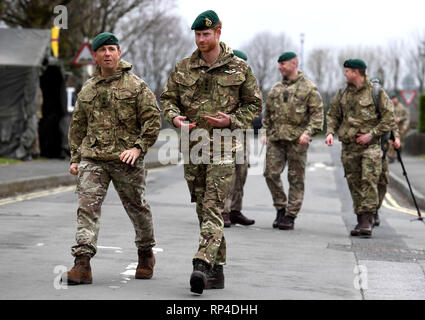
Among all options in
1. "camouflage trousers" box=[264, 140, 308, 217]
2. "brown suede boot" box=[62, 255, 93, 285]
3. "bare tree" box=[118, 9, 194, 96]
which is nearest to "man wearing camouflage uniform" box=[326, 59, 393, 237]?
"camouflage trousers" box=[264, 140, 308, 217]

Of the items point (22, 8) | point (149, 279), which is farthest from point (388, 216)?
point (22, 8)

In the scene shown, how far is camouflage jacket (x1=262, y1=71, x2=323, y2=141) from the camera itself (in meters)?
11.0

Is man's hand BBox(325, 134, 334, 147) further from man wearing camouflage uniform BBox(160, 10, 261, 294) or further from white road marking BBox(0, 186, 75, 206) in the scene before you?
white road marking BBox(0, 186, 75, 206)

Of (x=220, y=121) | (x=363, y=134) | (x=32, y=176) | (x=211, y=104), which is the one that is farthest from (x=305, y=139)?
(x=32, y=176)

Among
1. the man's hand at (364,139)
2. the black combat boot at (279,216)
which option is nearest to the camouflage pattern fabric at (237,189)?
the black combat boot at (279,216)

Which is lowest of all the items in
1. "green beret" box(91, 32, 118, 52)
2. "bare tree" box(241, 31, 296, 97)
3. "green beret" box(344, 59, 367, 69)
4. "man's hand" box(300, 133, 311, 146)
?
"bare tree" box(241, 31, 296, 97)

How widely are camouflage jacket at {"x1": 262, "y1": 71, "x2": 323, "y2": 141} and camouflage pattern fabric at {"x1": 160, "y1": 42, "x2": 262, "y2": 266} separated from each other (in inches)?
164

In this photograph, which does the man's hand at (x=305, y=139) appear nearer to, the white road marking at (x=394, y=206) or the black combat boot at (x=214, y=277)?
the white road marking at (x=394, y=206)

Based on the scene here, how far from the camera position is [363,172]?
10.6 m

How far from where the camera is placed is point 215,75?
6734 mm

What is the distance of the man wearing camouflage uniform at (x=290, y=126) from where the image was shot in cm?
1099

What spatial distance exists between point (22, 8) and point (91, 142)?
31588mm

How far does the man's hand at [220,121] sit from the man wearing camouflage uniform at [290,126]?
4.28m

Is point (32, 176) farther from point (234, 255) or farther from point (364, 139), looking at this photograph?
point (234, 255)
